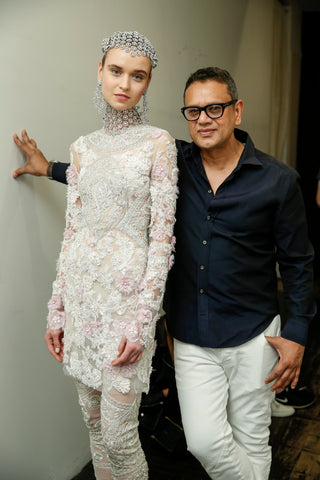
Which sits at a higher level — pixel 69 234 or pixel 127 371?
pixel 69 234

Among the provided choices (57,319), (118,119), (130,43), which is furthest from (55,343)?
(130,43)

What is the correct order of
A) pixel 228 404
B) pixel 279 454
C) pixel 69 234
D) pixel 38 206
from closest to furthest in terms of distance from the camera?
pixel 69 234 → pixel 228 404 → pixel 38 206 → pixel 279 454

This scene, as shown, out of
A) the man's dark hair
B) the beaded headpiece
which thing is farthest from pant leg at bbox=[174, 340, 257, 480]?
the beaded headpiece

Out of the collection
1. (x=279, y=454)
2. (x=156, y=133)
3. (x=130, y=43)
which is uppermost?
(x=130, y=43)

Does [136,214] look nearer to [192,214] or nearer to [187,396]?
[192,214]

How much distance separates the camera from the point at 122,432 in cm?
182

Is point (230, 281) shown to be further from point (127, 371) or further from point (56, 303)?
point (56, 303)

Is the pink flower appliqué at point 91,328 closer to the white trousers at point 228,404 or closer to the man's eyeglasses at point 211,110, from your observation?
the white trousers at point 228,404

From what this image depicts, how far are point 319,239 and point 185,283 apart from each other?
5.25 metres

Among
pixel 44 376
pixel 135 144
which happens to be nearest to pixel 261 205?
pixel 135 144

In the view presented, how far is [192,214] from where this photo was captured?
6.49 feet

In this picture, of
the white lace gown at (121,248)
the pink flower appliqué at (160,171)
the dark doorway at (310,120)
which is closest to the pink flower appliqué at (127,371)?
the white lace gown at (121,248)

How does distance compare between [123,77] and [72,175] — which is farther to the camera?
[72,175]

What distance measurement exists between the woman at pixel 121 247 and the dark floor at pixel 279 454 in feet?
2.72
